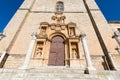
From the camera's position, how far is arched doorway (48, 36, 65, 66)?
9688 millimetres

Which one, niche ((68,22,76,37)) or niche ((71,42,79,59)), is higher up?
niche ((68,22,76,37))

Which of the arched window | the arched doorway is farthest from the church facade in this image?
the arched window

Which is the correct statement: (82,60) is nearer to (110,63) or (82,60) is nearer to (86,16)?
(110,63)

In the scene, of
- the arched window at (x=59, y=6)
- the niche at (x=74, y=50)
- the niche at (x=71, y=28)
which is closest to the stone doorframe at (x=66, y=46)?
the niche at (x=74, y=50)

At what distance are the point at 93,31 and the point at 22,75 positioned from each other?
717 cm

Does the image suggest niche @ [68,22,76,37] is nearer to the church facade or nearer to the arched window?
the church facade

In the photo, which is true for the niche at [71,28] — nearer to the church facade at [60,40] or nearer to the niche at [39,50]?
the church facade at [60,40]

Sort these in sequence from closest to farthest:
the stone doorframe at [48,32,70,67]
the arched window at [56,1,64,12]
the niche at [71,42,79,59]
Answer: the stone doorframe at [48,32,70,67] < the niche at [71,42,79,59] < the arched window at [56,1,64,12]

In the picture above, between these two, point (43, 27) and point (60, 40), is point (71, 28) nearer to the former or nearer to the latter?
point (60, 40)

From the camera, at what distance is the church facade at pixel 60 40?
29.5 ft

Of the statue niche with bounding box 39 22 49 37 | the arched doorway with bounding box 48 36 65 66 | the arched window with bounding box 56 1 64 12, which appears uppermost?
the arched window with bounding box 56 1 64 12

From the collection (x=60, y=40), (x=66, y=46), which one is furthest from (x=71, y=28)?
(x=66, y=46)

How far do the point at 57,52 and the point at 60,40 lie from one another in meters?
1.27

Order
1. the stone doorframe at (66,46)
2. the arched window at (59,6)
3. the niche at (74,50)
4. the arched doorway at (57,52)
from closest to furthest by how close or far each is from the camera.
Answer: the stone doorframe at (66,46)
the arched doorway at (57,52)
the niche at (74,50)
the arched window at (59,6)
